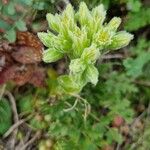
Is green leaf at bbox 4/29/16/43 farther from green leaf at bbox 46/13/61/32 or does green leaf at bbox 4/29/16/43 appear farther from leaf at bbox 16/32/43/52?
green leaf at bbox 46/13/61/32

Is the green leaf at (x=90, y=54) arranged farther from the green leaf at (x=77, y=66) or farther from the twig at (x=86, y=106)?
the twig at (x=86, y=106)

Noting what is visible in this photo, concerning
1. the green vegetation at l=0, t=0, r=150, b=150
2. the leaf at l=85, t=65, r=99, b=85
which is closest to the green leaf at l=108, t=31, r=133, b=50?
the leaf at l=85, t=65, r=99, b=85

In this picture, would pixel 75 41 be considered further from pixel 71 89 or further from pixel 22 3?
pixel 22 3

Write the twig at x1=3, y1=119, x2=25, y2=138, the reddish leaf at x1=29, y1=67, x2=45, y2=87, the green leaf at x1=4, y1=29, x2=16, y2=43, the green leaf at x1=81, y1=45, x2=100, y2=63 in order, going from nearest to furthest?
the green leaf at x1=81, y1=45, x2=100, y2=63 → the green leaf at x1=4, y1=29, x2=16, y2=43 → the reddish leaf at x1=29, y1=67, x2=45, y2=87 → the twig at x1=3, y1=119, x2=25, y2=138

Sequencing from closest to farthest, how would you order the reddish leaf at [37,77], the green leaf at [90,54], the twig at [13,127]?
1. the green leaf at [90,54]
2. the reddish leaf at [37,77]
3. the twig at [13,127]

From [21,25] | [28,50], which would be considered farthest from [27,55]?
[21,25]

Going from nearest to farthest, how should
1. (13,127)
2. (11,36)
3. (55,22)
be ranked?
(55,22), (11,36), (13,127)

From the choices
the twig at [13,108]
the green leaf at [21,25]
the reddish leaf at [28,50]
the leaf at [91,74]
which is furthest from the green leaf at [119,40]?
the twig at [13,108]

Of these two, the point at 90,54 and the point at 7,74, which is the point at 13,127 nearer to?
the point at 7,74
